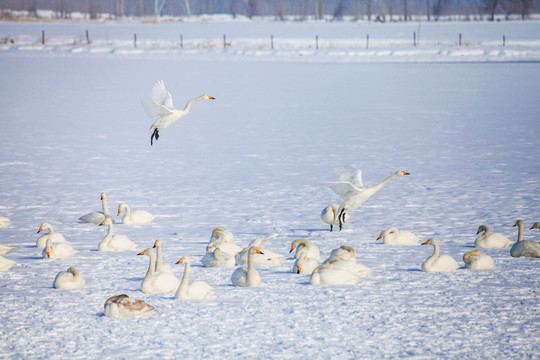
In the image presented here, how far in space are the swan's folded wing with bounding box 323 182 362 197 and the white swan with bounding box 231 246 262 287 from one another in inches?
66.5

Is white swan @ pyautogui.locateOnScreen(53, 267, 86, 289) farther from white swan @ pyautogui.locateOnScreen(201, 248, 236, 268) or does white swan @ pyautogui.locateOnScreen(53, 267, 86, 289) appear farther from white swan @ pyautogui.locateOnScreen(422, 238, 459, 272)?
white swan @ pyautogui.locateOnScreen(422, 238, 459, 272)

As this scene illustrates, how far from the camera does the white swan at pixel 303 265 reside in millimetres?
6488

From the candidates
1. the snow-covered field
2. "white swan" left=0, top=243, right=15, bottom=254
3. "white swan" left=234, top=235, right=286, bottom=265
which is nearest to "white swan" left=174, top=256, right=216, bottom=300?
the snow-covered field

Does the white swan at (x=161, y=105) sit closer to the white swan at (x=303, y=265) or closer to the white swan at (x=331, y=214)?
the white swan at (x=331, y=214)

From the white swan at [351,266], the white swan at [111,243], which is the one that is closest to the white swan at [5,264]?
the white swan at [111,243]

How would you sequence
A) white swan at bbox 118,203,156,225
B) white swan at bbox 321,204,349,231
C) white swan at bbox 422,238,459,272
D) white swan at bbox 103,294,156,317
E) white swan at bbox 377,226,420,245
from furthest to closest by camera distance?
white swan at bbox 118,203,156,225
white swan at bbox 321,204,349,231
white swan at bbox 377,226,420,245
white swan at bbox 422,238,459,272
white swan at bbox 103,294,156,317

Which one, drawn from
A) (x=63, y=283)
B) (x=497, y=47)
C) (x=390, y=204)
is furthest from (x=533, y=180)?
(x=497, y=47)

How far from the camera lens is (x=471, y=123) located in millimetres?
16875

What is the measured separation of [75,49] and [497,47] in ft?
77.9

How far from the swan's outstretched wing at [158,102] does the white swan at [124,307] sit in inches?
220

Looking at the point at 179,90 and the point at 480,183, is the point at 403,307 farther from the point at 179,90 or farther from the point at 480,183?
the point at 179,90

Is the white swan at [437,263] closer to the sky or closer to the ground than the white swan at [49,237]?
closer to the ground

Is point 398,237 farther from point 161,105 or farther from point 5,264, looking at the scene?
point 161,105

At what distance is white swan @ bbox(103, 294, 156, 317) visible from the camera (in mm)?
5445
